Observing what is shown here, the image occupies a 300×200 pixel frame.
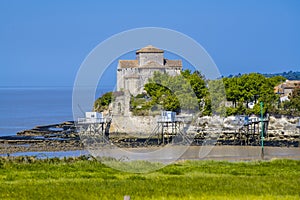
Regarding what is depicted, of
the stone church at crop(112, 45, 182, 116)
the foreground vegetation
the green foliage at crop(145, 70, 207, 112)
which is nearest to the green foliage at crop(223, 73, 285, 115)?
the green foliage at crop(145, 70, 207, 112)

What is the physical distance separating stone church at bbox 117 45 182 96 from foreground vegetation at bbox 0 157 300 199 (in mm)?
55818

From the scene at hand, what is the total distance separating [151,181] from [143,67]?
67554mm

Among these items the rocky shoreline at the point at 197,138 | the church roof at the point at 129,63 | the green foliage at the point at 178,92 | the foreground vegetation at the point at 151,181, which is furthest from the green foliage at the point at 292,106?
the foreground vegetation at the point at 151,181

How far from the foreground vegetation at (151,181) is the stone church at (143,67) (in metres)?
55.8

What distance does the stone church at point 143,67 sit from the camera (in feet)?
254

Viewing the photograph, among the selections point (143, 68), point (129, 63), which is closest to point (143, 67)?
point (143, 68)

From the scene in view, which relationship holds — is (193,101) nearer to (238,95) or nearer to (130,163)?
(238,95)

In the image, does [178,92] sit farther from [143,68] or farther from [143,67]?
[143,67]

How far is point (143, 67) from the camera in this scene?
273 feet

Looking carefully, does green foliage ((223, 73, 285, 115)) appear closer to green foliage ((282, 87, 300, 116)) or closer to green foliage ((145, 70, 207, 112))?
green foliage ((282, 87, 300, 116))

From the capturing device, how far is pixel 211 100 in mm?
53562

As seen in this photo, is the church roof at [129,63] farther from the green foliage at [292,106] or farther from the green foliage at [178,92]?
the green foliage at [292,106]

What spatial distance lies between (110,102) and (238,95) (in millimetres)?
11570

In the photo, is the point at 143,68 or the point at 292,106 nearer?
the point at 292,106
